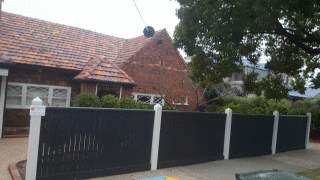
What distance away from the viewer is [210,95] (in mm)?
27766

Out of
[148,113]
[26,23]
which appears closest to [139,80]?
[26,23]

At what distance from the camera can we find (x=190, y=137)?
11.1 m

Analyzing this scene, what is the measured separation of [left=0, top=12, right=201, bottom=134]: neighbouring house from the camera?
15.8m

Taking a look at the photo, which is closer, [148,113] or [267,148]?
[148,113]

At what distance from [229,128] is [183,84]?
11.0 meters

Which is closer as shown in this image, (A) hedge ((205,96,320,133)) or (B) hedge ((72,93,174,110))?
(B) hedge ((72,93,174,110))

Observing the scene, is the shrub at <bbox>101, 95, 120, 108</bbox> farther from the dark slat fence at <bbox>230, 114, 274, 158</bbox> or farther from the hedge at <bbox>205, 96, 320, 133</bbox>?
the hedge at <bbox>205, 96, 320, 133</bbox>

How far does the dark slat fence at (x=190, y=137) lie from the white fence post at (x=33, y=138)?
362cm

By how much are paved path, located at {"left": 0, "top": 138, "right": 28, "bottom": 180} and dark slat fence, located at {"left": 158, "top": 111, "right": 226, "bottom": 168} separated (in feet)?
12.9

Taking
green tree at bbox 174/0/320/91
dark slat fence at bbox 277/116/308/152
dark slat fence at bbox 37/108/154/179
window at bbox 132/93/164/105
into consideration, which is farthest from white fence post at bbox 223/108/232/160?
window at bbox 132/93/164/105

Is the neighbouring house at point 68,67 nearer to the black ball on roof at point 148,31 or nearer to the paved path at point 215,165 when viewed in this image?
the black ball on roof at point 148,31

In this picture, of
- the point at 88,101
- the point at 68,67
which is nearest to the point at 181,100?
the point at 68,67

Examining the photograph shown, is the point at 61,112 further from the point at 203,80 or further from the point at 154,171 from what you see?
the point at 203,80

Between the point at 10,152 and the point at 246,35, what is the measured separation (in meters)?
→ 8.26
